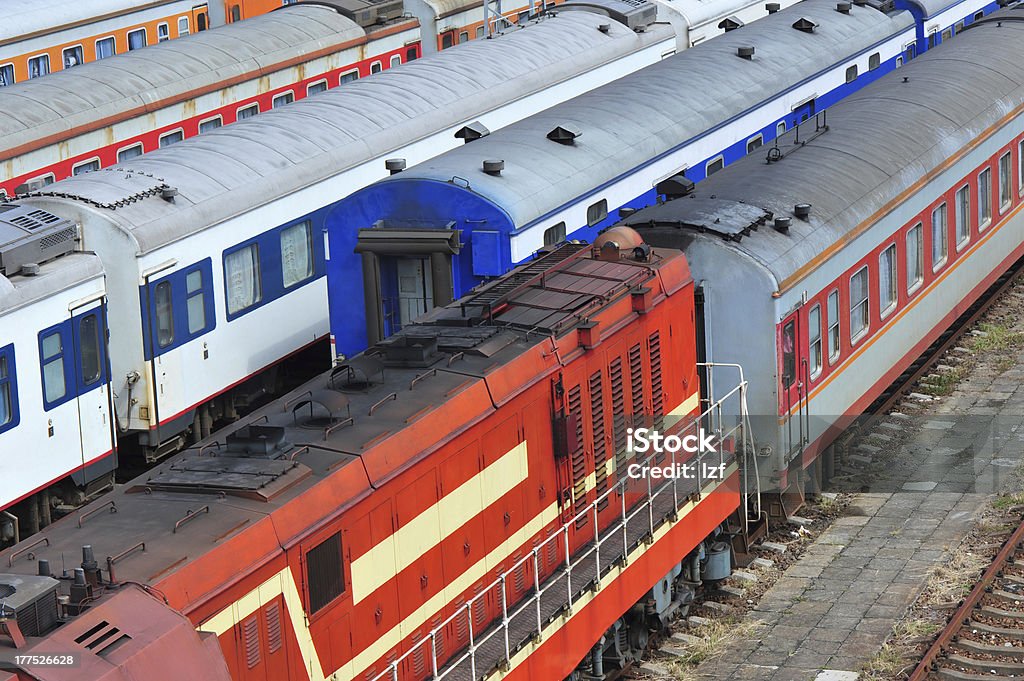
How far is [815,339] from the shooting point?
837 inches

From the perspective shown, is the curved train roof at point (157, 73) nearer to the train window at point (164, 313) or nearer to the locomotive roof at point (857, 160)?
the train window at point (164, 313)

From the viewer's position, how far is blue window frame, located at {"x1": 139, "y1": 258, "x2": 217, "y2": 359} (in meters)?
23.2

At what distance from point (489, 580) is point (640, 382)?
3.53 m

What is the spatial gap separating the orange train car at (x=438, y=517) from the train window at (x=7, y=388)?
6463mm

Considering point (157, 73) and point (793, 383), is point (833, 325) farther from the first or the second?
point (157, 73)

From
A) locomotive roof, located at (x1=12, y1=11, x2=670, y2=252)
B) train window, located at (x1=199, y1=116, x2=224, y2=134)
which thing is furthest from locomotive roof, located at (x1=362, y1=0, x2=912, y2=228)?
train window, located at (x1=199, y1=116, x2=224, y2=134)

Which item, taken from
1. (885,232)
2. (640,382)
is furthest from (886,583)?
(885,232)

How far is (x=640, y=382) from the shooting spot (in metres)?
18.3

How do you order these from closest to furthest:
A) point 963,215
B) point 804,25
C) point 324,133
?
point 324,133
point 963,215
point 804,25

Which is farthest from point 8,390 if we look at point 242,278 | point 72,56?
point 72,56

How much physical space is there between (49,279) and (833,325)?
34.6 feet

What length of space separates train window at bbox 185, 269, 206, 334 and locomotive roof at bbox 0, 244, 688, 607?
7.13 metres

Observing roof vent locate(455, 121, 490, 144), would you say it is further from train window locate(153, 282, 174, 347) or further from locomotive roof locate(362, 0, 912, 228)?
train window locate(153, 282, 174, 347)

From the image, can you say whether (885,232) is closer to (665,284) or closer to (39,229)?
(665,284)
